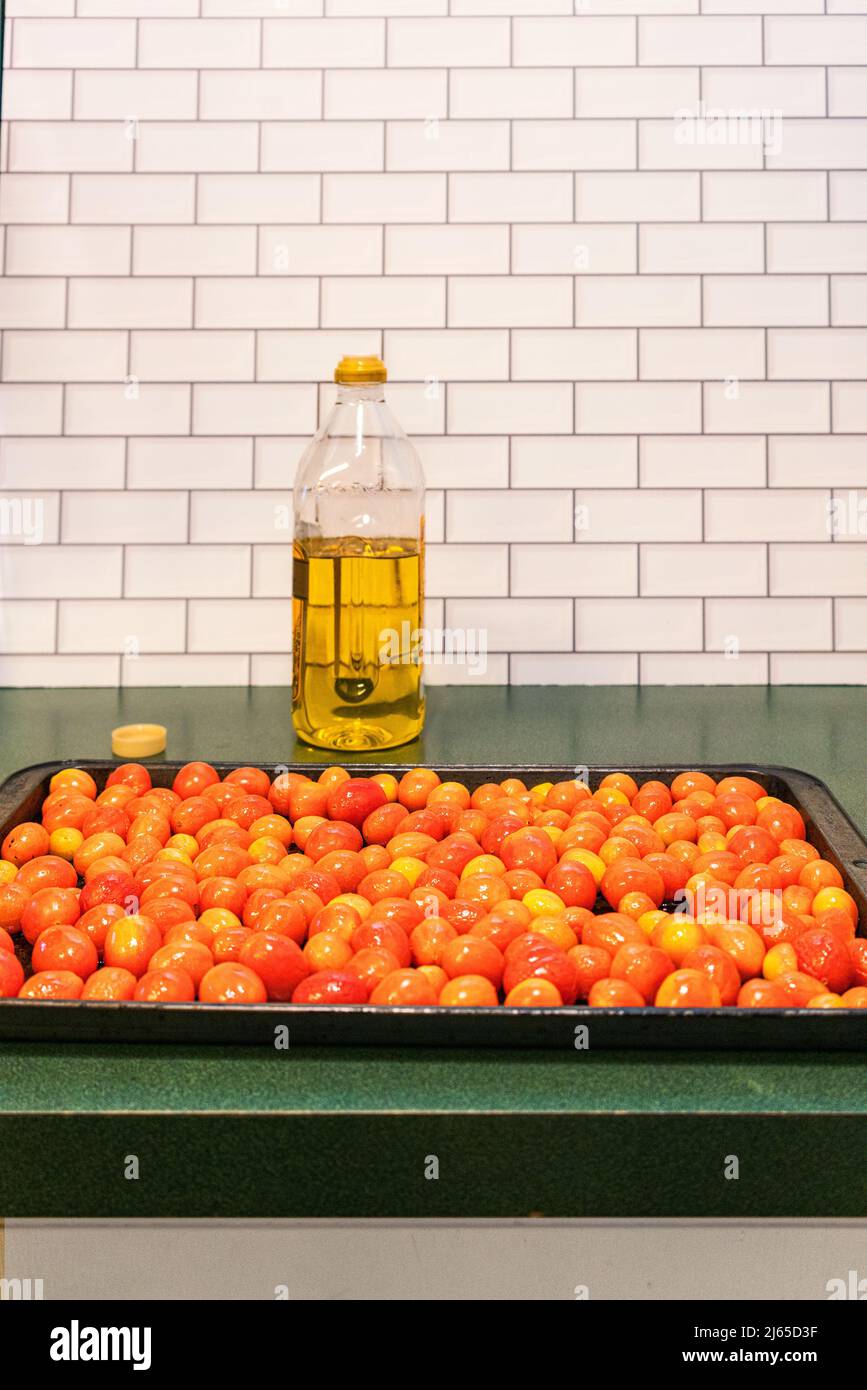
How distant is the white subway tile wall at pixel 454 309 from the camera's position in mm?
2068

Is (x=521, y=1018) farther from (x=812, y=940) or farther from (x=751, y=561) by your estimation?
(x=751, y=561)

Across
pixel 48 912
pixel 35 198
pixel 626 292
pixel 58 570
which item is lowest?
pixel 48 912

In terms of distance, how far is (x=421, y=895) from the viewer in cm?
117

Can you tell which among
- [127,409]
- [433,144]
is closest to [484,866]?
[127,409]

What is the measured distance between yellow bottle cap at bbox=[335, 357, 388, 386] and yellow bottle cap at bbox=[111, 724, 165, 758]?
0.47m

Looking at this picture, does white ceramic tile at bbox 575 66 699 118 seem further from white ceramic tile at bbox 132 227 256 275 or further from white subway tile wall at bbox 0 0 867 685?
white ceramic tile at bbox 132 227 256 275

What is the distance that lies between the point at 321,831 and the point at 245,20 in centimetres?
131

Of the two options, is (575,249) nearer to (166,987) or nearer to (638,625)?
(638,625)

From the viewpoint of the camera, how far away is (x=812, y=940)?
1.03 m

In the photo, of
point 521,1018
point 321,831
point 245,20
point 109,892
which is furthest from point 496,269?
point 521,1018

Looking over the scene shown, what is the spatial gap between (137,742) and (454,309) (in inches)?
32.1

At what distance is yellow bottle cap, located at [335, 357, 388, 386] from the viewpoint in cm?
165

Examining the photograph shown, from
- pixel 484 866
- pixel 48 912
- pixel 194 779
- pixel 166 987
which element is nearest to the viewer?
pixel 166 987

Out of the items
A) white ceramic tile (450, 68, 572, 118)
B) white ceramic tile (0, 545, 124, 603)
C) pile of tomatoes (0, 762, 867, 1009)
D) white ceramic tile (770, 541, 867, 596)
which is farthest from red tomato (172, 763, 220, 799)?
white ceramic tile (450, 68, 572, 118)
